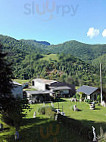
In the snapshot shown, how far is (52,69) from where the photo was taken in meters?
121

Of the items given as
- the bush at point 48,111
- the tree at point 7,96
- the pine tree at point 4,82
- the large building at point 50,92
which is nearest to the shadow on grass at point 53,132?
the tree at point 7,96

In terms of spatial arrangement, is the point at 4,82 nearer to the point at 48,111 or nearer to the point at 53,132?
the point at 53,132

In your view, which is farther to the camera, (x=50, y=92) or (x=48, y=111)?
(x=50, y=92)

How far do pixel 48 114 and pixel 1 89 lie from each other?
8.32 m

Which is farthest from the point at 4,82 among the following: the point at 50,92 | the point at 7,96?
the point at 50,92

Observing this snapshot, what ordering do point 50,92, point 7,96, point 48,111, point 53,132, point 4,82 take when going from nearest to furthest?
point 4,82 < point 53,132 < point 7,96 < point 48,111 < point 50,92

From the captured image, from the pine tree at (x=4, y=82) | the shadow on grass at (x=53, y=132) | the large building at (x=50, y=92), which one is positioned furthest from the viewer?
the large building at (x=50, y=92)

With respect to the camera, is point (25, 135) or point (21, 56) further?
point (21, 56)

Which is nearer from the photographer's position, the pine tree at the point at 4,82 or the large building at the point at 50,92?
the pine tree at the point at 4,82

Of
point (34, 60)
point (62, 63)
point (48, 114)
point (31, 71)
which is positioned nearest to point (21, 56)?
point (34, 60)

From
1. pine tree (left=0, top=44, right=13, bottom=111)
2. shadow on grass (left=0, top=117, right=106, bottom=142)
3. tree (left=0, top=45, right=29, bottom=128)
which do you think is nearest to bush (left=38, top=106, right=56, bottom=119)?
shadow on grass (left=0, top=117, right=106, bottom=142)

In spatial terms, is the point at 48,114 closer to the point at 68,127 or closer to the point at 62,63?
the point at 68,127

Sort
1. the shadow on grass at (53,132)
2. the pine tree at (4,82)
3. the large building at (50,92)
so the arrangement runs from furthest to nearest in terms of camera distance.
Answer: the large building at (50,92), the pine tree at (4,82), the shadow on grass at (53,132)

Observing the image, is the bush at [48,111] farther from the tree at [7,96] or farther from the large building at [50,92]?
the large building at [50,92]
